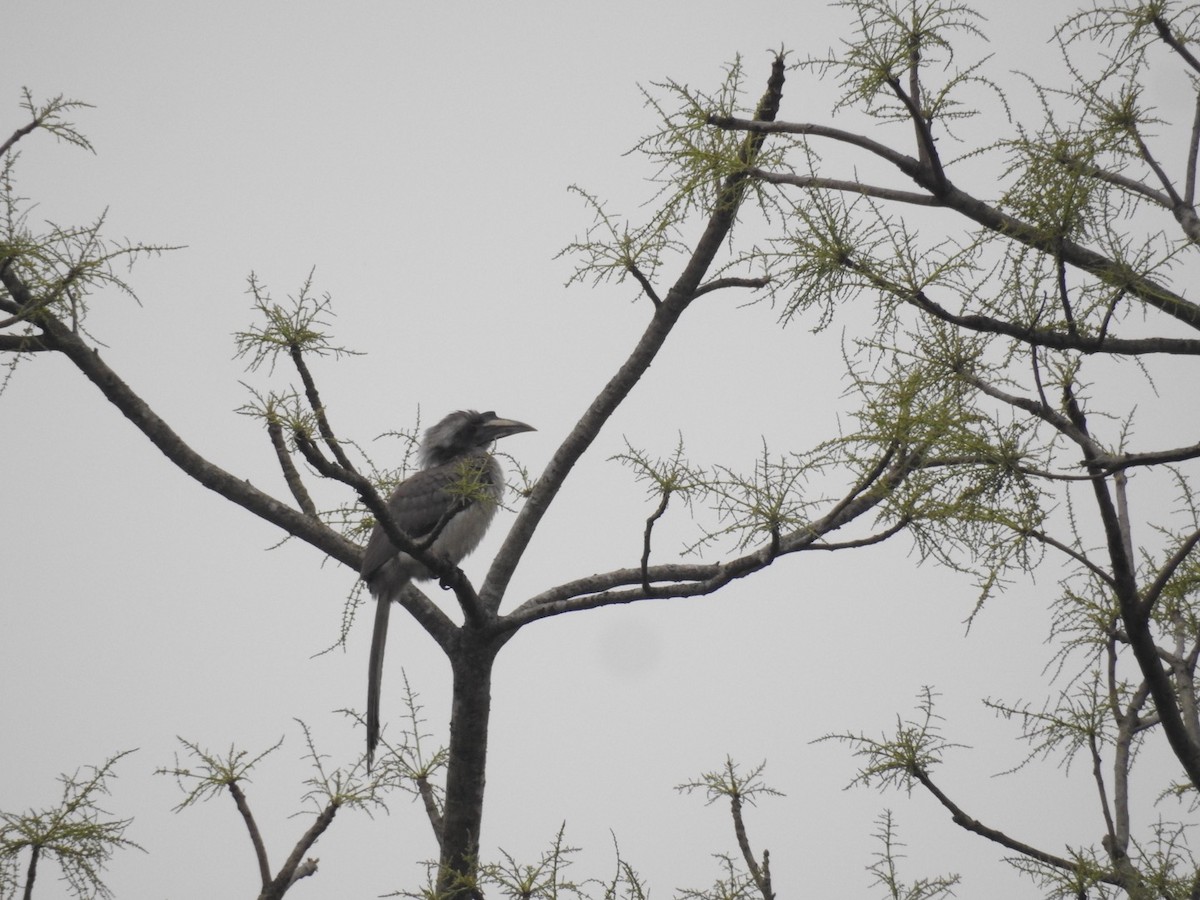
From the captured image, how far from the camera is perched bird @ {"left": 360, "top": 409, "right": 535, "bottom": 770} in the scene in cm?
621

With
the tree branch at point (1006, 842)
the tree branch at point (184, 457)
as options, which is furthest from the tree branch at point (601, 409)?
the tree branch at point (1006, 842)

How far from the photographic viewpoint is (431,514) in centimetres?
748

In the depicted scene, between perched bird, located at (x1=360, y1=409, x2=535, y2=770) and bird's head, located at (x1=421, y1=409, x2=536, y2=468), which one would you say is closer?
perched bird, located at (x1=360, y1=409, x2=535, y2=770)

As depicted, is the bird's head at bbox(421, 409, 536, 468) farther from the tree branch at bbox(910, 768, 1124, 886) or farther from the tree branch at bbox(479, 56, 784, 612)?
the tree branch at bbox(910, 768, 1124, 886)

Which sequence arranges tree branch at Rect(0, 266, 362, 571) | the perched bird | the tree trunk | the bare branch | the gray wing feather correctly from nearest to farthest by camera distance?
tree branch at Rect(0, 266, 362, 571), the tree trunk, the bare branch, the perched bird, the gray wing feather

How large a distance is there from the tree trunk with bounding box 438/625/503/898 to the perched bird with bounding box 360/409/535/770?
24.2 inches

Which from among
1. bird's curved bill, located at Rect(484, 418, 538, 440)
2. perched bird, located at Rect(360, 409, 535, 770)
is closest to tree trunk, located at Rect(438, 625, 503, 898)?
perched bird, located at Rect(360, 409, 535, 770)

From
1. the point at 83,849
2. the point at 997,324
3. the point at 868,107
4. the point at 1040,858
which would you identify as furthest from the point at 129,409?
the point at 1040,858

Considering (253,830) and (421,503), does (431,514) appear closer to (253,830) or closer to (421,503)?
(421,503)

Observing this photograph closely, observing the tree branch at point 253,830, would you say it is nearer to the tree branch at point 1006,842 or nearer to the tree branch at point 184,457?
the tree branch at point 184,457

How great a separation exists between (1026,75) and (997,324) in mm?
1175

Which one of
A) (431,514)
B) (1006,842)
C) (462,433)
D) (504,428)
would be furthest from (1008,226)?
(462,433)

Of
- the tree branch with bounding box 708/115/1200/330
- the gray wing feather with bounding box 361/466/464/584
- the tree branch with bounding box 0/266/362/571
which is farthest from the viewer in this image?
the gray wing feather with bounding box 361/466/464/584

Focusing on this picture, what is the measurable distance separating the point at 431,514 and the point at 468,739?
290cm
